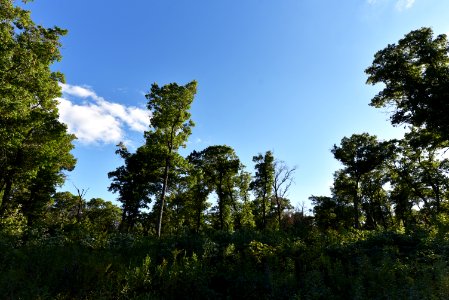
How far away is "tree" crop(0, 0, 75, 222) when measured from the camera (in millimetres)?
14578

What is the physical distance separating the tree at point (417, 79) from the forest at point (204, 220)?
0.08 m

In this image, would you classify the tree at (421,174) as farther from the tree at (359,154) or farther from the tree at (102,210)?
the tree at (102,210)

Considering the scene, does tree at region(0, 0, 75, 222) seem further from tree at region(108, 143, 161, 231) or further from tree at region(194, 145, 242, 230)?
tree at region(194, 145, 242, 230)

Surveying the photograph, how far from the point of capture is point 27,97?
1523 centimetres

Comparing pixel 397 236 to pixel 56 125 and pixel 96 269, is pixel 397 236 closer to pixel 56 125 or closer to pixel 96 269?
pixel 96 269

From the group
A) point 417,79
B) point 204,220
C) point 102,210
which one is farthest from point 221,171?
point 102,210

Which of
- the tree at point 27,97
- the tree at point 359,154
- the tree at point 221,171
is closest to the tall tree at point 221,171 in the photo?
the tree at point 221,171

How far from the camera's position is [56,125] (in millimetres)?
23547

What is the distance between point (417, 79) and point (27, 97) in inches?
959

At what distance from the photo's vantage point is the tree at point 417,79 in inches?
728

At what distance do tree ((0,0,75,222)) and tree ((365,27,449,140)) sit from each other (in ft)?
74.8

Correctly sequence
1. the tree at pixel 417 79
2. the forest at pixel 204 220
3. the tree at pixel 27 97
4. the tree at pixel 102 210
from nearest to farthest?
the forest at pixel 204 220
the tree at pixel 27 97
the tree at pixel 417 79
the tree at pixel 102 210

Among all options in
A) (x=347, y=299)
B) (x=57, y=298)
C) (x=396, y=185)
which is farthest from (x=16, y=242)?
(x=396, y=185)

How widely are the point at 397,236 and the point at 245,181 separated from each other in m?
33.8
